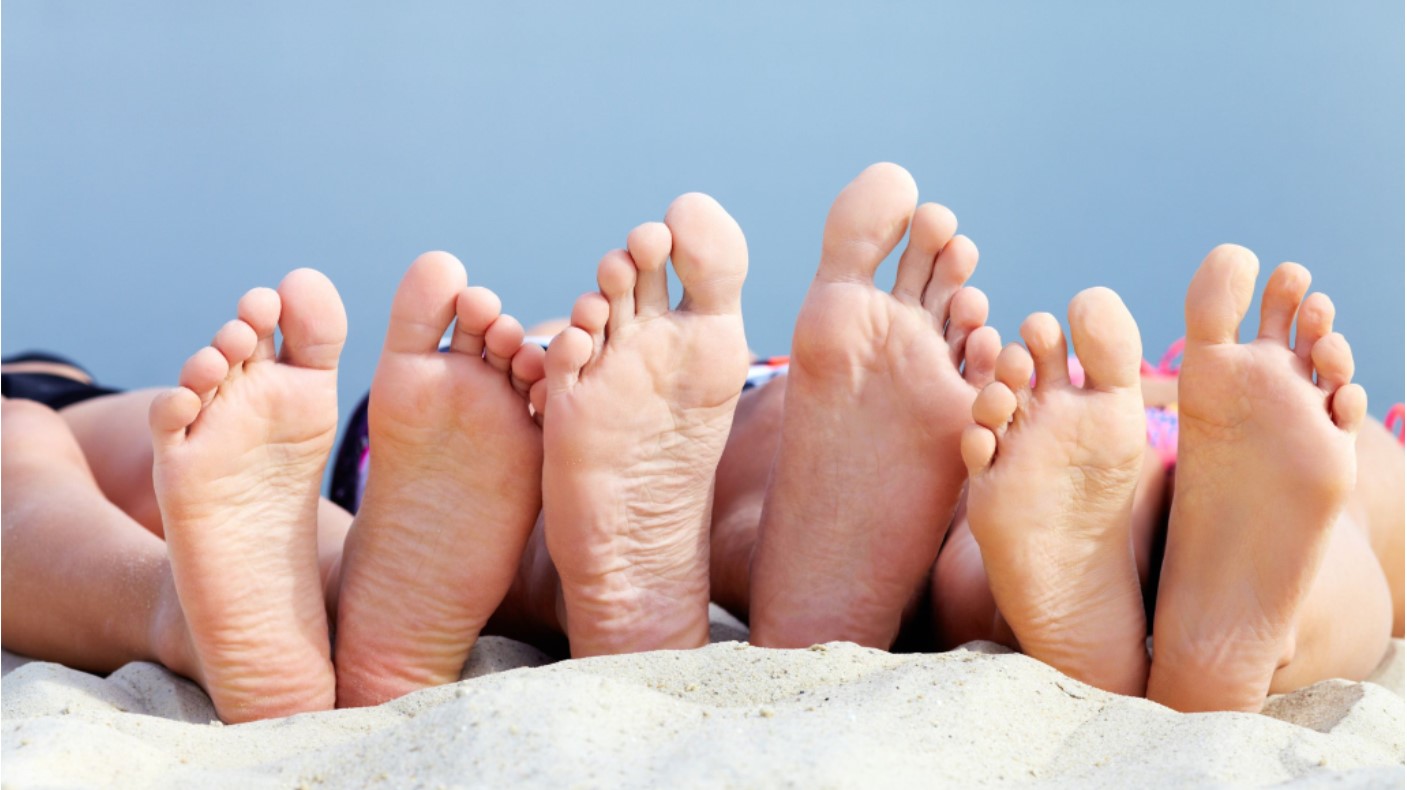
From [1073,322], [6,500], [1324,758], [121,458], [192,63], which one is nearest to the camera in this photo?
[1324,758]

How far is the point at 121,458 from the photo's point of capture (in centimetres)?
128

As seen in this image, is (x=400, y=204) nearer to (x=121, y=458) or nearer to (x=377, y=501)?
(x=121, y=458)

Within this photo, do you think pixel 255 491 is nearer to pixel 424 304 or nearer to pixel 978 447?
pixel 424 304

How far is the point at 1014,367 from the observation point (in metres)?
0.83

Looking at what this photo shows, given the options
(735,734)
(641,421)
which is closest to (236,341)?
(641,421)

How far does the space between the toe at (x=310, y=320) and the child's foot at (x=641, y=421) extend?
140 mm

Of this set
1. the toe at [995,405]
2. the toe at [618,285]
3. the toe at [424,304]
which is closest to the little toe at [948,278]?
the toe at [995,405]

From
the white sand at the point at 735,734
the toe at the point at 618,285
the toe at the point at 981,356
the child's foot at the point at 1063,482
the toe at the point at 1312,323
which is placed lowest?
the white sand at the point at 735,734

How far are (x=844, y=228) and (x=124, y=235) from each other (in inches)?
107

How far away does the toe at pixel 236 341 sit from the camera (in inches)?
32.1

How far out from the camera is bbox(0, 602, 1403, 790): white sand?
1.95 ft

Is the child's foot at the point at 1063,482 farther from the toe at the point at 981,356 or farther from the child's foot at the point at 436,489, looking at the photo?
the child's foot at the point at 436,489

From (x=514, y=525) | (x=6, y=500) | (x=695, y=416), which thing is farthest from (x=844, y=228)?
(x=6, y=500)

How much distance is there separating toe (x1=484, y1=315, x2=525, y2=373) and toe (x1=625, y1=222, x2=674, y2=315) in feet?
0.27
